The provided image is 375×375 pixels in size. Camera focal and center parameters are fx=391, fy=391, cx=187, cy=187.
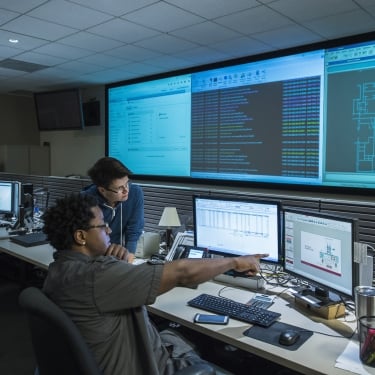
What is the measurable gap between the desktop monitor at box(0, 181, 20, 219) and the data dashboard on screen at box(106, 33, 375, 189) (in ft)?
6.30

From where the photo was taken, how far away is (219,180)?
4.64 m

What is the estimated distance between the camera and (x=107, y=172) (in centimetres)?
229

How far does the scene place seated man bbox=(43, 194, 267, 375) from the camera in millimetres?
1183

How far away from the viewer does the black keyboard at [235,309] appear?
1.59 metres

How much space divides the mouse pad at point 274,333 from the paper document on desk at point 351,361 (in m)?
0.15

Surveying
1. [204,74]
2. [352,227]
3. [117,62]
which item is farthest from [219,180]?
[352,227]

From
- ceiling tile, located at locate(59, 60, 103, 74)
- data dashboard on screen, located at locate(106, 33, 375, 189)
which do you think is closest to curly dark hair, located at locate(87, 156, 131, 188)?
data dashboard on screen, located at locate(106, 33, 375, 189)

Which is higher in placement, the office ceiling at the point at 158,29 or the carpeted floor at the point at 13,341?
the office ceiling at the point at 158,29

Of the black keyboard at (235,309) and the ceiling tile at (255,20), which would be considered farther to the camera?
the ceiling tile at (255,20)

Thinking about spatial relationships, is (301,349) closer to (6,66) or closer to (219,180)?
(219,180)

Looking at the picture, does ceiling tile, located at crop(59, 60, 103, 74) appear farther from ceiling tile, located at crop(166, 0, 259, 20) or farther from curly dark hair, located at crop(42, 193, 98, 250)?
curly dark hair, located at crop(42, 193, 98, 250)

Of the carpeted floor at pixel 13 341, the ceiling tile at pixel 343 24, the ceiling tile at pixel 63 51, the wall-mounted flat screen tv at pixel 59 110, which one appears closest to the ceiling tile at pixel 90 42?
the ceiling tile at pixel 63 51

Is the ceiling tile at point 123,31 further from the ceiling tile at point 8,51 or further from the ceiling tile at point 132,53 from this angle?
the ceiling tile at point 8,51

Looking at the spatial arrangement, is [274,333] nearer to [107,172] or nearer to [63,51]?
[107,172]
